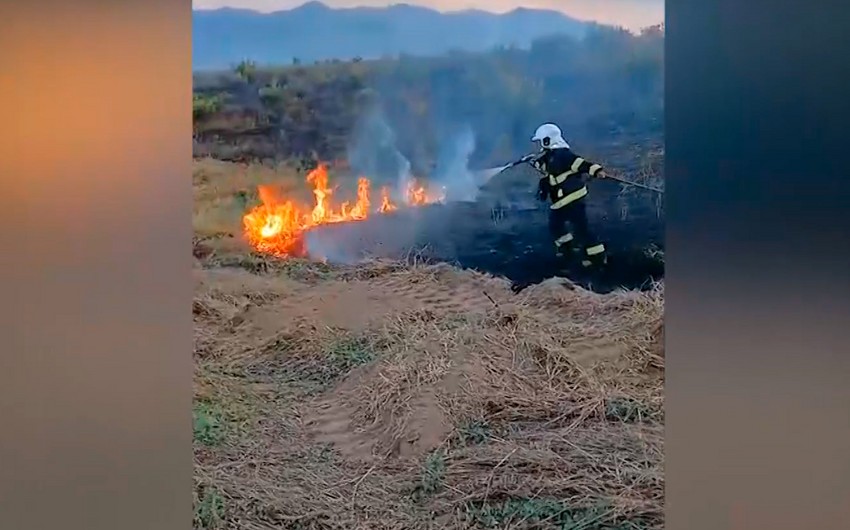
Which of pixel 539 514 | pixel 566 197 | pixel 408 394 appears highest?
pixel 566 197

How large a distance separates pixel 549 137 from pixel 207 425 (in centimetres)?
125

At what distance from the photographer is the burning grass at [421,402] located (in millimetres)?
2027

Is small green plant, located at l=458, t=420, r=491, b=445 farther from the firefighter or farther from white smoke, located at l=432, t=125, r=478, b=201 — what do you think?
white smoke, located at l=432, t=125, r=478, b=201

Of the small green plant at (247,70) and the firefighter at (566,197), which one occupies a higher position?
the small green plant at (247,70)

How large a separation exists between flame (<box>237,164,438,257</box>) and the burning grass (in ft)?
0.28

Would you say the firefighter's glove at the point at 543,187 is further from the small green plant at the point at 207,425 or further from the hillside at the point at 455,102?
the small green plant at the point at 207,425

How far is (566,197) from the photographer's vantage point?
2098 millimetres

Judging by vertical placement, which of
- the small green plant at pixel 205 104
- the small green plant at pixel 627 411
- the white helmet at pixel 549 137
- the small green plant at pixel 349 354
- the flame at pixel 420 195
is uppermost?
the small green plant at pixel 205 104

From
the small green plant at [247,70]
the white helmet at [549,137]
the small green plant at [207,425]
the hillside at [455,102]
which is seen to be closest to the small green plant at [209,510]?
the small green plant at [207,425]

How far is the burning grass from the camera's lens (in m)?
2.03

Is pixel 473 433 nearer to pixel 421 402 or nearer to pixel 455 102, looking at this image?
pixel 421 402

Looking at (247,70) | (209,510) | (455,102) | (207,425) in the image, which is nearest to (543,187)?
(455,102)

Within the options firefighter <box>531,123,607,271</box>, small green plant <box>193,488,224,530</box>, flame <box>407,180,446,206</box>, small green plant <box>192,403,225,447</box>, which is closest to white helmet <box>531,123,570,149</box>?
firefighter <box>531,123,607,271</box>
